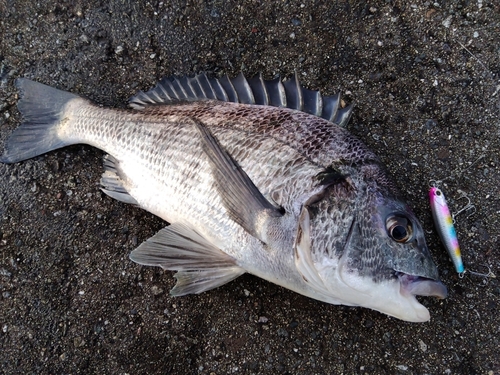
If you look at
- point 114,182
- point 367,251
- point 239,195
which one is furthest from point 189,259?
point 367,251

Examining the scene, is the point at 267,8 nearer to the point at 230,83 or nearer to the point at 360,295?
the point at 230,83

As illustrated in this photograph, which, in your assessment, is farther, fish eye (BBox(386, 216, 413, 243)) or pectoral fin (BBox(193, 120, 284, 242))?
pectoral fin (BBox(193, 120, 284, 242))

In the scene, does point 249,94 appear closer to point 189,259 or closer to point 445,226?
point 189,259

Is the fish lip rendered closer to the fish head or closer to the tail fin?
the fish head

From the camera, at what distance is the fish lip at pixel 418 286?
171 centimetres

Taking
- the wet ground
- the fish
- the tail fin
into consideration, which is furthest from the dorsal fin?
the tail fin

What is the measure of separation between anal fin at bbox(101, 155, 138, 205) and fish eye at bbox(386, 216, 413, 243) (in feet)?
4.74

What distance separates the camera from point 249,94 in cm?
236

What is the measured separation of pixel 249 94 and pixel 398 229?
1.12 m

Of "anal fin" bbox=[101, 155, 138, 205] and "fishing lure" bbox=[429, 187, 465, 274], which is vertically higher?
"fishing lure" bbox=[429, 187, 465, 274]

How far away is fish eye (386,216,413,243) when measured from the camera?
176 cm

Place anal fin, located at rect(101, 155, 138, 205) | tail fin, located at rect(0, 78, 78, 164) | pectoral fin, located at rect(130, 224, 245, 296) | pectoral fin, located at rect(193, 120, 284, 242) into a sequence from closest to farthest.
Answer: pectoral fin, located at rect(193, 120, 284, 242)
pectoral fin, located at rect(130, 224, 245, 296)
anal fin, located at rect(101, 155, 138, 205)
tail fin, located at rect(0, 78, 78, 164)

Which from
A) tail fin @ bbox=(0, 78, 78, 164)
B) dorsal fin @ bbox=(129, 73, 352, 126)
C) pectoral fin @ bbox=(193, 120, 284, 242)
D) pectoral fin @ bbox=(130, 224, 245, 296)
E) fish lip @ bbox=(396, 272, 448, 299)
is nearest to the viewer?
fish lip @ bbox=(396, 272, 448, 299)

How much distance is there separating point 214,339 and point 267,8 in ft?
7.31
